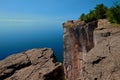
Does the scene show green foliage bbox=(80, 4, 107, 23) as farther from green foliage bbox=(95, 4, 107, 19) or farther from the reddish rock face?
the reddish rock face

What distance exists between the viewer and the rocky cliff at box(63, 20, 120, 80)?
1371cm

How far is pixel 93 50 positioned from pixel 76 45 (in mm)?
26157

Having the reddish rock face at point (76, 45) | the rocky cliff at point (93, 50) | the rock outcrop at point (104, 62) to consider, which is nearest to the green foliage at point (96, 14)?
the reddish rock face at point (76, 45)

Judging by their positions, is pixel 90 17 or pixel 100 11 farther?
pixel 100 11

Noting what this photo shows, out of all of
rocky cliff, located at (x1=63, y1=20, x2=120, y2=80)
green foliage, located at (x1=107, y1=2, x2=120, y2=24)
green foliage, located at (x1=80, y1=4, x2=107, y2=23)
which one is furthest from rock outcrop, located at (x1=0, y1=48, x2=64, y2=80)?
green foliage, located at (x1=80, y1=4, x2=107, y2=23)

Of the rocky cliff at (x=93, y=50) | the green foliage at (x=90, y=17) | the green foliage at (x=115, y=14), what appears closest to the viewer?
the rocky cliff at (x=93, y=50)

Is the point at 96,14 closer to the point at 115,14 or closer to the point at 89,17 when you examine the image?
the point at 89,17

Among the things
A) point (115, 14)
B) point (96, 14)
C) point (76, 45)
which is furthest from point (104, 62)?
point (96, 14)

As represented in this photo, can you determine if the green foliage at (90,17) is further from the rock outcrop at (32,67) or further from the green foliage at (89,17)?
the rock outcrop at (32,67)

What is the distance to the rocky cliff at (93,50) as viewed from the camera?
13711mm

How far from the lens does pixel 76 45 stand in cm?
4200

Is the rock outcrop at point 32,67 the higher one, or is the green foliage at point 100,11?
the green foliage at point 100,11

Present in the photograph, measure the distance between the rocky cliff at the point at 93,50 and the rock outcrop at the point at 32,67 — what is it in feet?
6.52

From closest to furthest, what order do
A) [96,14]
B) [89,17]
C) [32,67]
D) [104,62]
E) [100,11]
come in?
[104,62], [32,67], [89,17], [100,11], [96,14]
